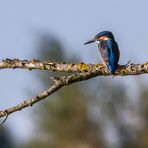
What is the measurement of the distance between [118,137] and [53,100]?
415 cm

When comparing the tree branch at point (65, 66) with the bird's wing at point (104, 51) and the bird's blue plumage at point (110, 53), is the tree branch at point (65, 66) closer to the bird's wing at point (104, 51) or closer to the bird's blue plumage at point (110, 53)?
the bird's blue plumage at point (110, 53)

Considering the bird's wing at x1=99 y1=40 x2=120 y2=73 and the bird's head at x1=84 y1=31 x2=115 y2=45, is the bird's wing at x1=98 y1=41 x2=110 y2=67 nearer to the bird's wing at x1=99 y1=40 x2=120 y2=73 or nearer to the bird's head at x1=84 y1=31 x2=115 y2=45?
the bird's wing at x1=99 y1=40 x2=120 y2=73

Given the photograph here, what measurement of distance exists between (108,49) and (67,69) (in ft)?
4.12

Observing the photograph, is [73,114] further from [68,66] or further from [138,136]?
[68,66]

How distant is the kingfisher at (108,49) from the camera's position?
539 inches

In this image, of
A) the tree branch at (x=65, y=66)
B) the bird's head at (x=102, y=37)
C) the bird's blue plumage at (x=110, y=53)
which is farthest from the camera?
the bird's head at (x=102, y=37)

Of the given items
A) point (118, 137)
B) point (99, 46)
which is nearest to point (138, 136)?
point (118, 137)

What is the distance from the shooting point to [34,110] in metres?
65.9

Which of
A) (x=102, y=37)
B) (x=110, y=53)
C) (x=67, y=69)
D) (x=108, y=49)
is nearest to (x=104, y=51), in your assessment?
(x=108, y=49)

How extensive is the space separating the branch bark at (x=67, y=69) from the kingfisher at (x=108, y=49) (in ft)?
0.28

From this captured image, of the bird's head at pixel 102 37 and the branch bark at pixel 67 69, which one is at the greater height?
the bird's head at pixel 102 37

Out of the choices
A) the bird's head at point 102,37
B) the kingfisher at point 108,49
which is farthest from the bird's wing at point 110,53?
the bird's head at point 102,37

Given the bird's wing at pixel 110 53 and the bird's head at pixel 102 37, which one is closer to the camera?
the bird's wing at pixel 110 53

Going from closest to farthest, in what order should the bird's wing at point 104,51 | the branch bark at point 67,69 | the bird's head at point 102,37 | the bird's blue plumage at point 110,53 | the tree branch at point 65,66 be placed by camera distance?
the branch bark at point 67,69, the tree branch at point 65,66, the bird's blue plumage at point 110,53, the bird's wing at point 104,51, the bird's head at point 102,37
